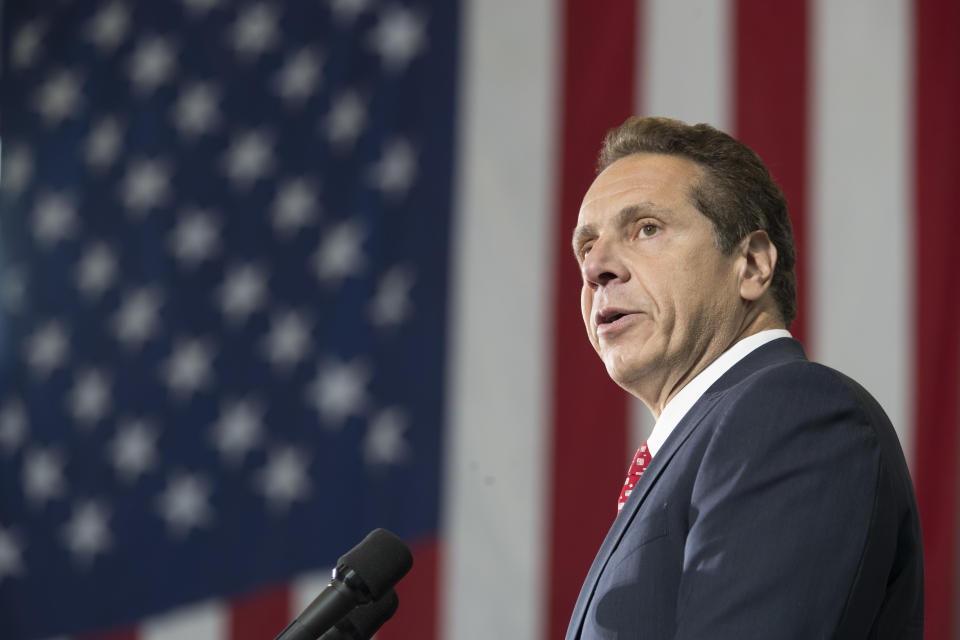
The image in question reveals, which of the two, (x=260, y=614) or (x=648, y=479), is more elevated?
(x=648, y=479)

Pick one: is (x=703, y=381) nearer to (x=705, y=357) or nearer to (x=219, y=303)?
(x=705, y=357)

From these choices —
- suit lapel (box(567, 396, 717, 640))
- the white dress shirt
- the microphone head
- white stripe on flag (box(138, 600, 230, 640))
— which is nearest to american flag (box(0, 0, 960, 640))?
white stripe on flag (box(138, 600, 230, 640))

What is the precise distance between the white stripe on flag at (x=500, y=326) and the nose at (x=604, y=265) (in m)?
1.27

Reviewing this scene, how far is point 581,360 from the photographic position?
2.77 m

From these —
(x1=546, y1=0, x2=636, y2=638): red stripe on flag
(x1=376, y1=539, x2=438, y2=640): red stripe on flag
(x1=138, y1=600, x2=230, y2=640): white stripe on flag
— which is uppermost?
(x1=546, y1=0, x2=636, y2=638): red stripe on flag

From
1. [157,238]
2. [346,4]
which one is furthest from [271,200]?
[346,4]

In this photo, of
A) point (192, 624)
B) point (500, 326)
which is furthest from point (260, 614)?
point (500, 326)

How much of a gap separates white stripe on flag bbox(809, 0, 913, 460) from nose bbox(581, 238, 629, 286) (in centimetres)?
120

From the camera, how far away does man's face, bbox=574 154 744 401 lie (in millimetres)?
1446

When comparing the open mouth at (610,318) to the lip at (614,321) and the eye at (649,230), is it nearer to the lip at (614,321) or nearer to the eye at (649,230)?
the lip at (614,321)

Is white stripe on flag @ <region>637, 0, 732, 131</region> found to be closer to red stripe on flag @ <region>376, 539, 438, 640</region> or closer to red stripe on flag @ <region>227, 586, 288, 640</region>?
red stripe on flag @ <region>376, 539, 438, 640</region>

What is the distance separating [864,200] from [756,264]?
4.01 ft

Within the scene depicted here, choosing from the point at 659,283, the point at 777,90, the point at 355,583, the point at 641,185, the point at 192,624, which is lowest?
the point at 192,624

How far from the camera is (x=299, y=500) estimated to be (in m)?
2.91
